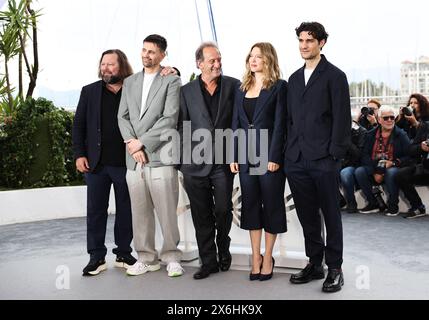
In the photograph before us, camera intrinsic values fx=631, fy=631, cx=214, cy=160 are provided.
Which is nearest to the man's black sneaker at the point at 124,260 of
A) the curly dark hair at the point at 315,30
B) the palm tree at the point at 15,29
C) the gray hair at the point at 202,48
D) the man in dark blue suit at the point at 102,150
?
the man in dark blue suit at the point at 102,150

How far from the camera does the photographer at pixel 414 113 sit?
589 centimetres

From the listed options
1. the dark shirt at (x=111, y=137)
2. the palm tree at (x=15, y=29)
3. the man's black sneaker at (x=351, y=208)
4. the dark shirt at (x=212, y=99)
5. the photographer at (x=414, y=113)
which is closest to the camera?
the dark shirt at (x=212, y=99)

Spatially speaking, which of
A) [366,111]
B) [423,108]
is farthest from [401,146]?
[366,111]

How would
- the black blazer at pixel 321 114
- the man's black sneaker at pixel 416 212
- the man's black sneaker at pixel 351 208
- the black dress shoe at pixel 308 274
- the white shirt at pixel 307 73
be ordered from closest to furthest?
the black blazer at pixel 321 114, the white shirt at pixel 307 73, the black dress shoe at pixel 308 274, the man's black sneaker at pixel 416 212, the man's black sneaker at pixel 351 208

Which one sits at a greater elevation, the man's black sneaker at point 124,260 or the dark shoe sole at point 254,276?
the man's black sneaker at point 124,260

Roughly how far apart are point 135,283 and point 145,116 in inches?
38.9

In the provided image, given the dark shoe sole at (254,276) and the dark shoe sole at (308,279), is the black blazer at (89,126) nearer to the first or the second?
the dark shoe sole at (254,276)

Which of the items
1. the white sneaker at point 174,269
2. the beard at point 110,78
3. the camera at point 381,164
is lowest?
the white sneaker at point 174,269

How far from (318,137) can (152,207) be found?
1164 mm

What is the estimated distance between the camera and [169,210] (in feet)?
12.6

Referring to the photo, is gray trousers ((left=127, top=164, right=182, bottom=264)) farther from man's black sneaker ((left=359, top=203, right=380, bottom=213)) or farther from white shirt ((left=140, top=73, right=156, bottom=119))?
man's black sneaker ((left=359, top=203, right=380, bottom=213))

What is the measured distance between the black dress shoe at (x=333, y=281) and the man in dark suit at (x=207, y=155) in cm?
70
